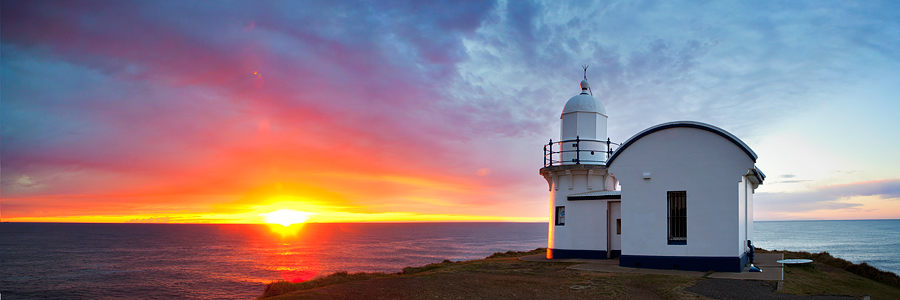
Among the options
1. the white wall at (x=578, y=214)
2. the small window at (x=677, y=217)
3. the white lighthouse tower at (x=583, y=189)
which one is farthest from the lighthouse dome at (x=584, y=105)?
the small window at (x=677, y=217)

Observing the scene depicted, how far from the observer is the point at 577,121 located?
2125cm

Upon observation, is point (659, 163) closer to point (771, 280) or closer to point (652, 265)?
point (652, 265)

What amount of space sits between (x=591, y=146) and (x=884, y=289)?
10.6 metres

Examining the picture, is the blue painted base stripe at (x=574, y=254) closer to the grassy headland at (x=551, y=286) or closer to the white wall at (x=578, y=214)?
the white wall at (x=578, y=214)

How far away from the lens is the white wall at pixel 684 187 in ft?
48.8

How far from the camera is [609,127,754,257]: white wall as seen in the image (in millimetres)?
14859

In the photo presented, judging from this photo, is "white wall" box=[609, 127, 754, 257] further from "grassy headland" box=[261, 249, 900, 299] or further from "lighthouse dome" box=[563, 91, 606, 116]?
"lighthouse dome" box=[563, 91, 606, 116]

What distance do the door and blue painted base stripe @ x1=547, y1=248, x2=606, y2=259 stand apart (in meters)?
0.49

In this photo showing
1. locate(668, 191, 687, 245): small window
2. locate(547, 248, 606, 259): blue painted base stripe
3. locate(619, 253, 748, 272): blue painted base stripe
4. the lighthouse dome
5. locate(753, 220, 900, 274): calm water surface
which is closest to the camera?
locate(619, 253, 748, 272): blue painted base stripe

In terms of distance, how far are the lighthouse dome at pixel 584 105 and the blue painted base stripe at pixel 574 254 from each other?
6147mm

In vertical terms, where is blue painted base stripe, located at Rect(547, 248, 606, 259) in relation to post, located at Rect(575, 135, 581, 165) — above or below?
below

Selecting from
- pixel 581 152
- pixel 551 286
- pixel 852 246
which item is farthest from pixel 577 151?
pixel 852 246

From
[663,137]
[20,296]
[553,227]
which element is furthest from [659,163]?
[20,296]

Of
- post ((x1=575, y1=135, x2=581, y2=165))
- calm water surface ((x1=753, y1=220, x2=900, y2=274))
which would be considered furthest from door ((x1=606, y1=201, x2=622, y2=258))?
calm water surface ((x1=753, y1=220, x2=900, y2=274))
